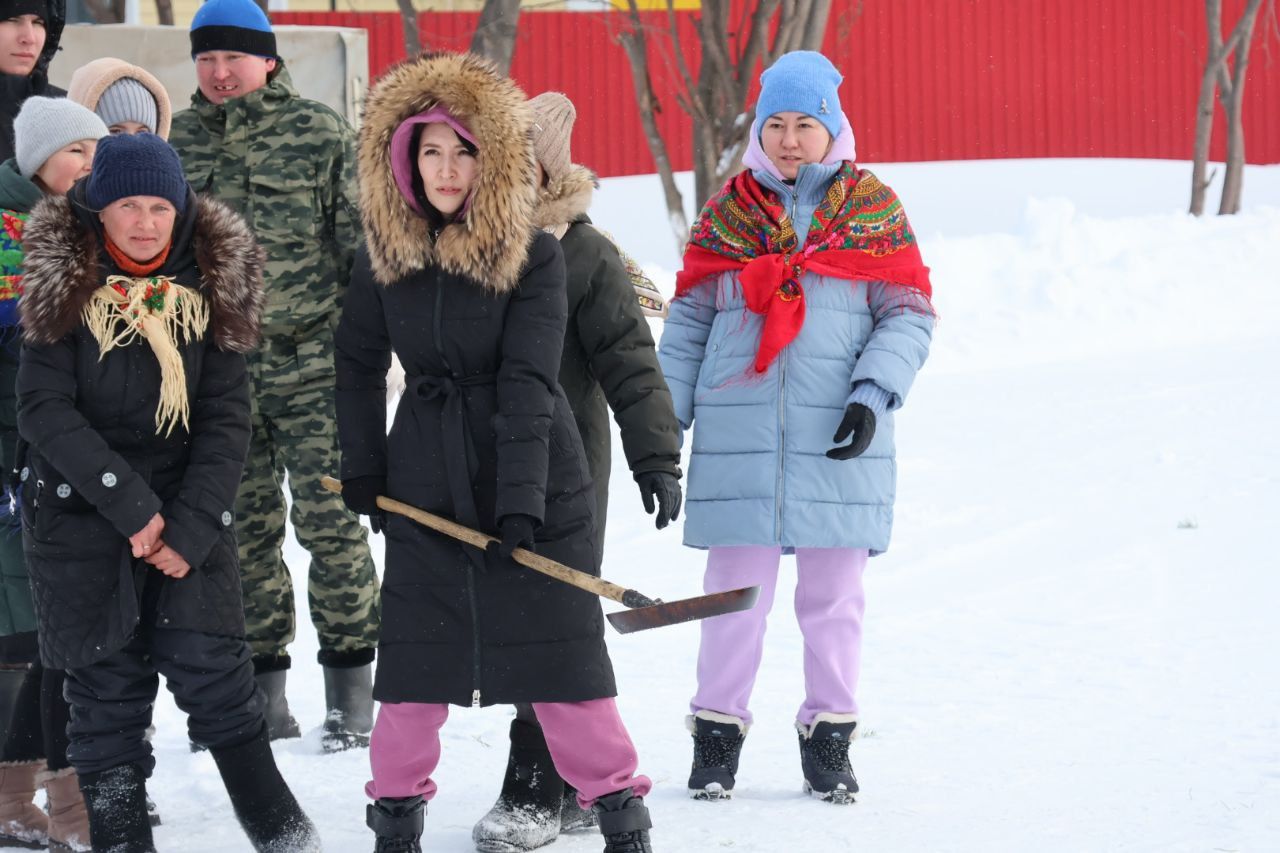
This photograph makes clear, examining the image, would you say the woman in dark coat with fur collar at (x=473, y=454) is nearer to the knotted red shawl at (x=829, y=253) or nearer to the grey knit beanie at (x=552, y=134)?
the grey knit beanie at (x=552, y=134)

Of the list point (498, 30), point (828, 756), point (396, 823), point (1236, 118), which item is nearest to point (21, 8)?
point (396, 823)

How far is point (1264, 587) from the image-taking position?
19.4 ft

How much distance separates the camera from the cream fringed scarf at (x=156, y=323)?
339cm

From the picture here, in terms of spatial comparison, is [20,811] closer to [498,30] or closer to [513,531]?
[513,531]

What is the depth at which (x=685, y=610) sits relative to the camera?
10.5 ft

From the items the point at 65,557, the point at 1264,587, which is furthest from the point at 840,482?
the point at 1264,587

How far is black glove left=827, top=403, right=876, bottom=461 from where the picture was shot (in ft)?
13.1

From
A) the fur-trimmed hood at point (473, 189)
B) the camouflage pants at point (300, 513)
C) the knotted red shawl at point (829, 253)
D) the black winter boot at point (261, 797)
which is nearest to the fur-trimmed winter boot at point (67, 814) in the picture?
the black winter boot at point (261, 797)

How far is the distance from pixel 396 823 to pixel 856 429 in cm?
143

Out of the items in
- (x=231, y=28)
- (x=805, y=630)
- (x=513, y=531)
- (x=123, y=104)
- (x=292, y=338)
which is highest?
(x=231, y=28)

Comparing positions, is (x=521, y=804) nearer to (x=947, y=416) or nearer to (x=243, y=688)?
(x=243, y=688)

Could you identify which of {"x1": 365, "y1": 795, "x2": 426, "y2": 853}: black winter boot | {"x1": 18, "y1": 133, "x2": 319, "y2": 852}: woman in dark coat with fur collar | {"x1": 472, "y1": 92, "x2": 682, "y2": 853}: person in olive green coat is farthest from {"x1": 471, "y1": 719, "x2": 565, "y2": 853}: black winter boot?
{"x1": 18, "y1": 133, "x2": 319, "y2": 852}: woman in dark coat with fur collar

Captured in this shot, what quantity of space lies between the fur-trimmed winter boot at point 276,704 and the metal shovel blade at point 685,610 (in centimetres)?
169

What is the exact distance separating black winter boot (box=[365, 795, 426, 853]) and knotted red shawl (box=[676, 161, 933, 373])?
1412 mm
